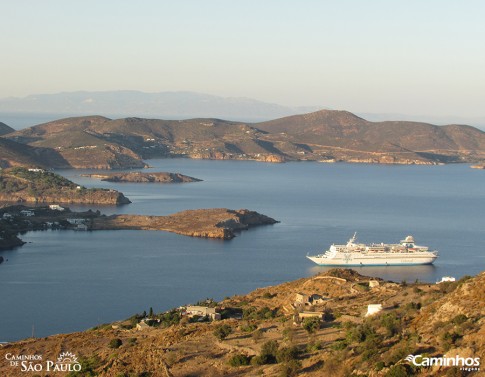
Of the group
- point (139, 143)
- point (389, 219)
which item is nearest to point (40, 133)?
point (139, 143)

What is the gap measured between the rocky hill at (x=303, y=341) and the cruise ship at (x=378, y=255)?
36.3 m

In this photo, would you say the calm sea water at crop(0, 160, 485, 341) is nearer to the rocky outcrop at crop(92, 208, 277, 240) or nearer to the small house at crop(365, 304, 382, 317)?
the rocky outcrop at crop(92, 208, 277, 240)

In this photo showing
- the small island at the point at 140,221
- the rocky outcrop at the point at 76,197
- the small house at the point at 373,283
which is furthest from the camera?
the rocky outcrop at the point at 76,197

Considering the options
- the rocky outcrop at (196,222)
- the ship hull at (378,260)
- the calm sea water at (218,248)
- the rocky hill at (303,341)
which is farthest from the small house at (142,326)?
the rocky outcrop at (196,222)

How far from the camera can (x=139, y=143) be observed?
625ft

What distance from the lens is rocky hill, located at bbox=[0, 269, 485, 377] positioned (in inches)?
723

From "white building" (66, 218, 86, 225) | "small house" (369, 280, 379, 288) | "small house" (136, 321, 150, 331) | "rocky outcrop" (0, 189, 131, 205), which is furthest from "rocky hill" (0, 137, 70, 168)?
"small house" (136, 321, 150, 331)

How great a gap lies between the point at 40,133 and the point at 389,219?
11834 cm

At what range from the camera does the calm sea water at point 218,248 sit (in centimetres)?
4853

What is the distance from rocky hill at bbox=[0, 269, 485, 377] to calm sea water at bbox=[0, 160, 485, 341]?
15512 mm

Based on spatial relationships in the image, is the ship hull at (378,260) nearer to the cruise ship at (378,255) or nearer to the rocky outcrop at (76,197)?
the cruise ship at (378,255)

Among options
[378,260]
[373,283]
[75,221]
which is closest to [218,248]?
[378,260]

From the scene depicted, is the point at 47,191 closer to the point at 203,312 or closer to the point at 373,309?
the point at 203,312

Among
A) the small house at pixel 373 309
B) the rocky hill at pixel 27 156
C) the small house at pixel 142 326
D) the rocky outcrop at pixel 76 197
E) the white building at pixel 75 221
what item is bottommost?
the white building at pixel 75 221
